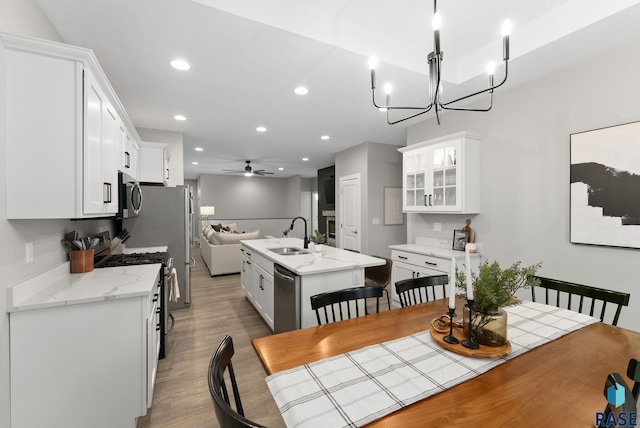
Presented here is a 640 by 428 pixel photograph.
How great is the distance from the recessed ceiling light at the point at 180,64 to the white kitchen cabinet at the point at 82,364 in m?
2.00

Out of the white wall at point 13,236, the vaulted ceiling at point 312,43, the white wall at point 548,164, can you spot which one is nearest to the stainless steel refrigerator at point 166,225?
the vaulted ceiling at point 312,43

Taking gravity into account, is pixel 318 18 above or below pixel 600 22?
above

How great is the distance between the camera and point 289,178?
1138cm

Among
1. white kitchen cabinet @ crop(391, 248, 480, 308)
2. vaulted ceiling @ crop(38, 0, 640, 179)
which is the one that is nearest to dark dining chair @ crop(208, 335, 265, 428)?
vaulted ceiling @ crop(38, 0, 640, 179)

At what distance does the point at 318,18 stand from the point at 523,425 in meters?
2.59

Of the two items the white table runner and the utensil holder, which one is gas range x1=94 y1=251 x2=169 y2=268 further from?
the white table runner

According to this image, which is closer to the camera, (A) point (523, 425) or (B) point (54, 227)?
(A) point (523, 425)

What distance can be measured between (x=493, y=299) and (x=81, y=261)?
108 inches

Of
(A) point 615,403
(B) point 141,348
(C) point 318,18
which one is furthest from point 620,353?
(C) point 318,18

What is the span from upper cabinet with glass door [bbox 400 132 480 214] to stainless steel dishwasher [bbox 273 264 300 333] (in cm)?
218

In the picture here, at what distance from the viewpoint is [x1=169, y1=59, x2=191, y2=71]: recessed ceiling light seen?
2.44 m

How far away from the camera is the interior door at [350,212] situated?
551cm

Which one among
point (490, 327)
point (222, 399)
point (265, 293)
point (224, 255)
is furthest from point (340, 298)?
point (224, 255)

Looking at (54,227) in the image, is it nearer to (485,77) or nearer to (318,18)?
(318,18)
